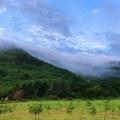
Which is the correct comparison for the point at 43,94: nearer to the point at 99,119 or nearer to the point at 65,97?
the point at 65,97

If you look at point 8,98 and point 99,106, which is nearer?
point 99,106

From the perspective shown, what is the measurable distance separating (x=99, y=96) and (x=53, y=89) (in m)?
31.4

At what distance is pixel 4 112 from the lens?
4456 inches

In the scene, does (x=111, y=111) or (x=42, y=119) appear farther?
(x=111, y=111)

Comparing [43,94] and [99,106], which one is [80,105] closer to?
[99,106]

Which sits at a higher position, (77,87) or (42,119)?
(77,87)

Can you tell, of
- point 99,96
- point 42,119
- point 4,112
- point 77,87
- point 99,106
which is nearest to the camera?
point 42,119

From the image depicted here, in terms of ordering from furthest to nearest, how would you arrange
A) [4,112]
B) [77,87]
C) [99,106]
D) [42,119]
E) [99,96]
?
[77,87] < [99,96] < [99,106] < [4,112] < [42,119]

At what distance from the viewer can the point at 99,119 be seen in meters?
97.4

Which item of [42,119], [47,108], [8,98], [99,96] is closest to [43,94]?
[8,98]

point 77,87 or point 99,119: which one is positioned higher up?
point 77,87

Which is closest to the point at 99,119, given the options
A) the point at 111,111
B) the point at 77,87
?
the point at 111,111

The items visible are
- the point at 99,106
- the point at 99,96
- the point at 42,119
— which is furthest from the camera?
the point at 99,96

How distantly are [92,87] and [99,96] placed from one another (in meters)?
11.4
